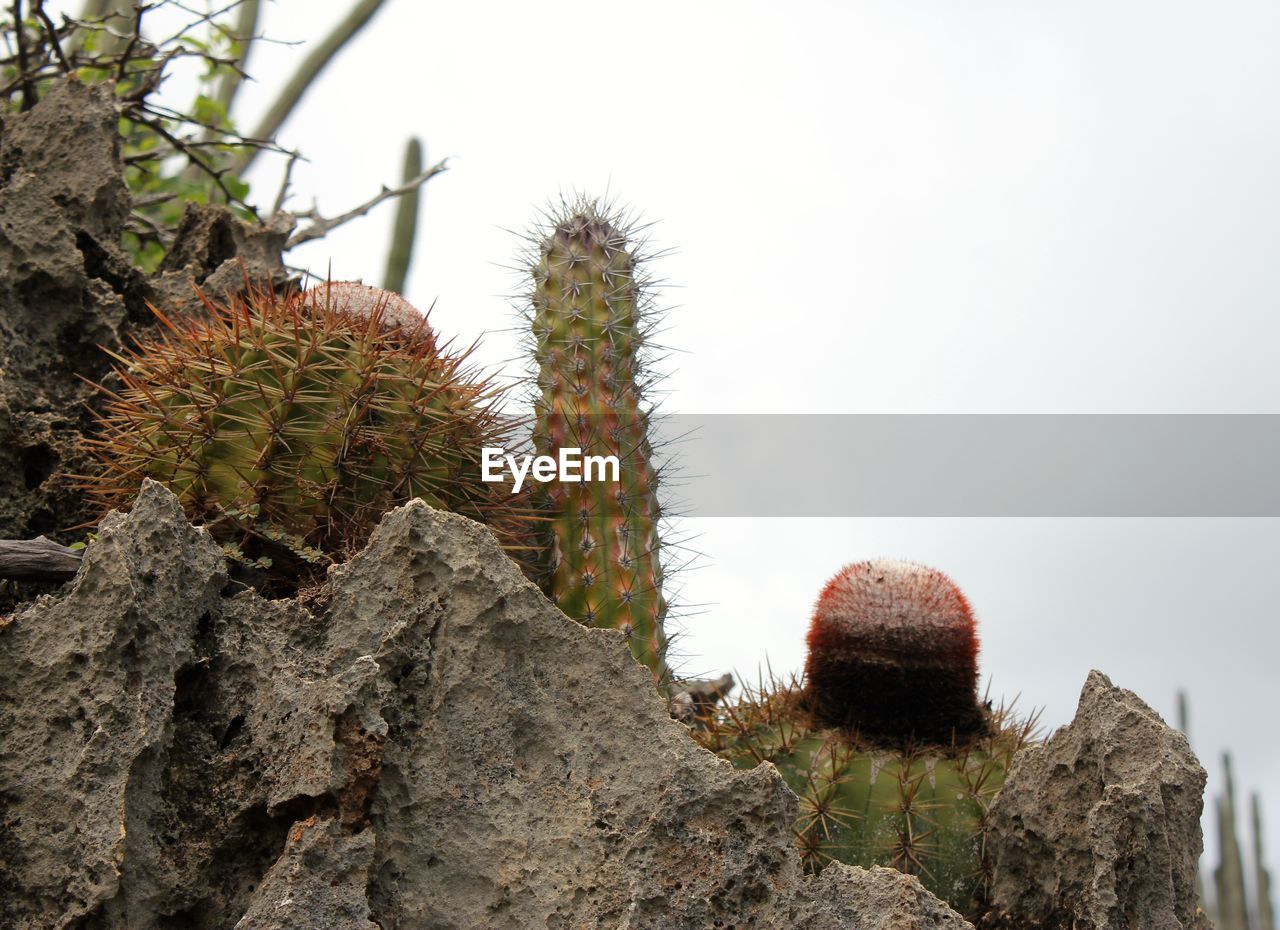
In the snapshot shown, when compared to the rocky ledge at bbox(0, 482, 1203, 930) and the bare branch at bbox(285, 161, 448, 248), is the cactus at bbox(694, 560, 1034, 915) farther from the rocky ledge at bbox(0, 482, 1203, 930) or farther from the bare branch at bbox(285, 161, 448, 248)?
the bare branch at bbox(285, 161, 448, 248)

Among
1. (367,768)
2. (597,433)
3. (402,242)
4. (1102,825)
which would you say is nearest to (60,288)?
(597,433)

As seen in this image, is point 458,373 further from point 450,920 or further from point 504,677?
point 450,920

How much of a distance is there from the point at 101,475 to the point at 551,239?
6.00 feet

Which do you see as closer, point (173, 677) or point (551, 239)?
point (173, 677)

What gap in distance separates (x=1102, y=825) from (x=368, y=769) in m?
1.84

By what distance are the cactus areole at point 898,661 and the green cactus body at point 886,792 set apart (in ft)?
0.29

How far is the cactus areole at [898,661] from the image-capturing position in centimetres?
455

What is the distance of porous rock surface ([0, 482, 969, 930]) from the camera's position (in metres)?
2.77

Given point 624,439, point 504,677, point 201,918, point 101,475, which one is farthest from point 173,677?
point 624,439

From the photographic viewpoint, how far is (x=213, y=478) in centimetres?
386

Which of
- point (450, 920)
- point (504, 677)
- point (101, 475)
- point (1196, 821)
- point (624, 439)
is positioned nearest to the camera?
Answer: point (450, 920)

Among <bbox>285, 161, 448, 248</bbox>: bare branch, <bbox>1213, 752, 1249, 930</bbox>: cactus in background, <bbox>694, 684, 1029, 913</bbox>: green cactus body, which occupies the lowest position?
<bbox>1213, 752, 1249, 930</bbox>: cactus in background

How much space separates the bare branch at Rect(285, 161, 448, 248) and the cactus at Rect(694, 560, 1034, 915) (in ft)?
10.3

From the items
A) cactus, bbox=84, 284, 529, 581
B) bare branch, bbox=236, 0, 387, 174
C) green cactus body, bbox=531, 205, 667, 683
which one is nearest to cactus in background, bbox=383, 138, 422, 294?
bare branch, bbox=236, 0, 387, 174
